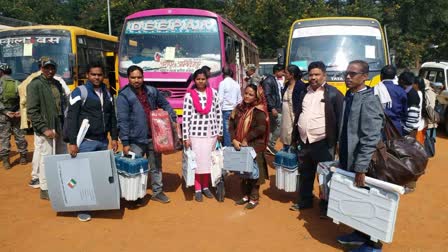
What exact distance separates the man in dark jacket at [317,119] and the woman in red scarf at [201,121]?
1093mm

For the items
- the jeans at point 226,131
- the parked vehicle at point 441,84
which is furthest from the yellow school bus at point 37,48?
the parked vehicle at point 441,84

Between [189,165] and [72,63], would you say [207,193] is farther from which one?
[72,63]

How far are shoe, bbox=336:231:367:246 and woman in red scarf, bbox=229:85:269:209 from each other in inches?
55.7

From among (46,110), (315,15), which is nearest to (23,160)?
(46,110)

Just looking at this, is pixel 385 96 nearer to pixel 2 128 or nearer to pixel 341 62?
pixel 341 62

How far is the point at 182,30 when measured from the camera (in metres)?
8.86

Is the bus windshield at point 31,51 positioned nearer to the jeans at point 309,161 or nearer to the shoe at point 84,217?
the shoe at point 84,217

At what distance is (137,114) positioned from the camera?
5.01 metres

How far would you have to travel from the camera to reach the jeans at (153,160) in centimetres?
515

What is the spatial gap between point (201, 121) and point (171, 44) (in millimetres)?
4036

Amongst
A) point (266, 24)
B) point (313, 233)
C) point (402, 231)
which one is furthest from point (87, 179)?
point (266, 24)

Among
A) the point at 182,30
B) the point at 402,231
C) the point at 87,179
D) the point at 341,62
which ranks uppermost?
the point at 182,30

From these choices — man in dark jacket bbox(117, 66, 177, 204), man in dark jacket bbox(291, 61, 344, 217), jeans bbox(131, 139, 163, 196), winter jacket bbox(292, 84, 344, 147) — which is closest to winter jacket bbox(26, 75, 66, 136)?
man in dark jacket bbox(117, 66, 177, 204)

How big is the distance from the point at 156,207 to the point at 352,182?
2.59m
